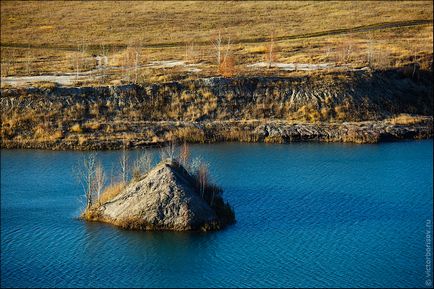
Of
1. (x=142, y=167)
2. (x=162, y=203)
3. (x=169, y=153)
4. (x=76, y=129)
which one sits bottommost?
(x=162, y=203)

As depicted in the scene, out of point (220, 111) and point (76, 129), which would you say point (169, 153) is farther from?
point (220, 111)

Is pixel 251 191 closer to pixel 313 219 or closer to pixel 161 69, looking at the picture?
pixel 313 219

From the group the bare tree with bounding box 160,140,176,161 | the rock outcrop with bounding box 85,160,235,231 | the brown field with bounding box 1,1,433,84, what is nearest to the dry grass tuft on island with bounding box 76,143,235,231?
the rock outcrop with bounding box 85,160,235,231

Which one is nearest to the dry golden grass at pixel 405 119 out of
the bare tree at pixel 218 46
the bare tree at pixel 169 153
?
the bare tree at pixel 169 153

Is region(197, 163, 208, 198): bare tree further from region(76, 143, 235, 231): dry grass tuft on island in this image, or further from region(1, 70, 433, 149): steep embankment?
region(1, 70, 433, 149): steep embankment

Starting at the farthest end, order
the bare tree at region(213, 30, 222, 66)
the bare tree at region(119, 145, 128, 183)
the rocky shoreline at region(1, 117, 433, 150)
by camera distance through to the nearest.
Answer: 1. the bare tree at region(213, 30, 222, 66)
2. the rocky shoreline at region(1, 117, 433, 150)
3. the bare tree at region(119, 145, 128, 183)

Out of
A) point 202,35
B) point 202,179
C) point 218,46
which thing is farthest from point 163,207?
point 202,35

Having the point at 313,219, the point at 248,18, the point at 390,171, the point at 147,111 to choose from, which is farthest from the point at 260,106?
the point at 248,18
